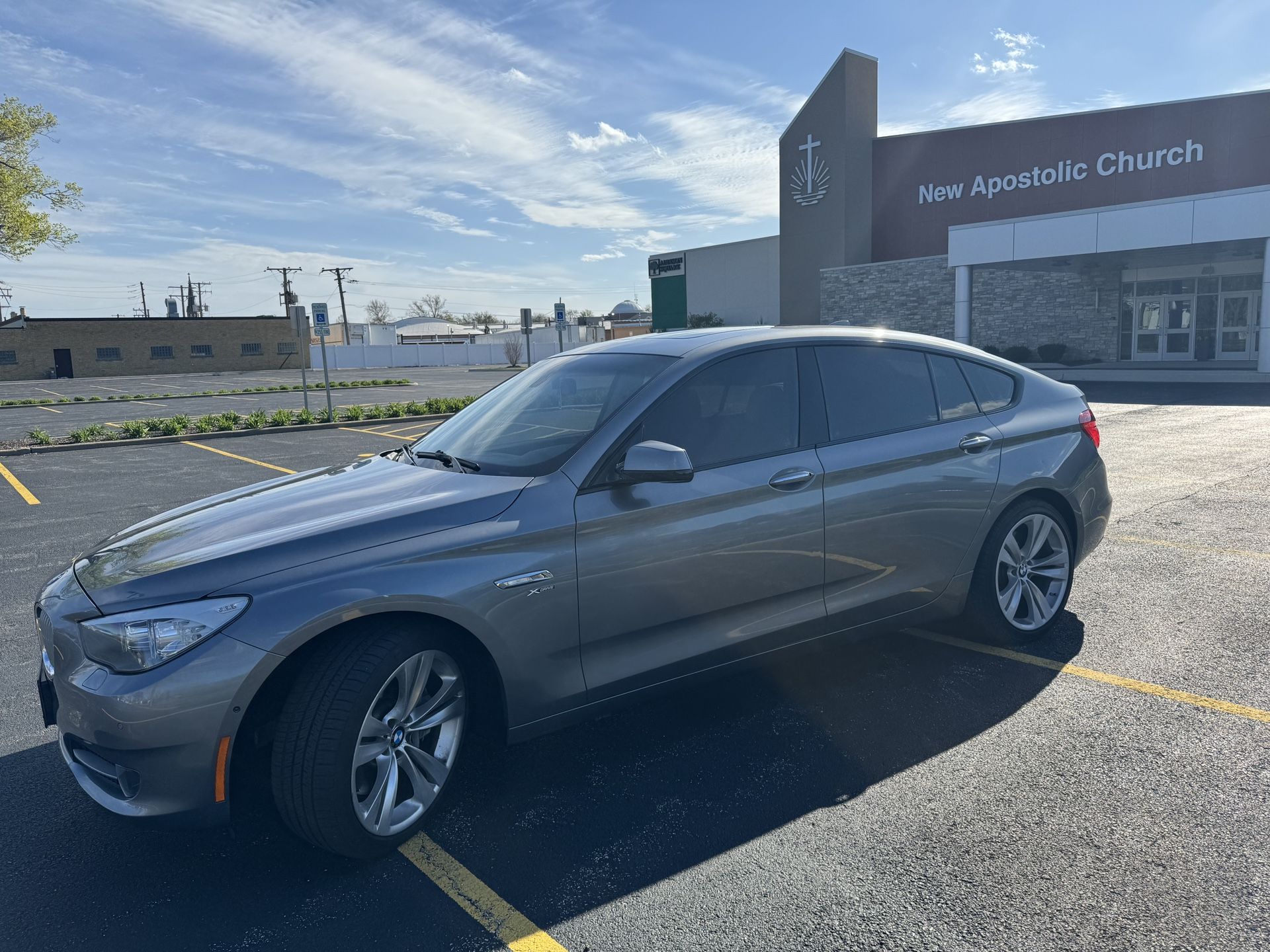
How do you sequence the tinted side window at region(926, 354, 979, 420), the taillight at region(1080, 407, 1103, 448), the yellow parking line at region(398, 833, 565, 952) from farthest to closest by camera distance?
the taillight at region(1080, 407, 1103, 448), the tinted side window at region(926, 354, 979, 420), the yellow parking line at region(398, 833, 565, 952)

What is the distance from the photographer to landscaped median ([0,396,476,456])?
51.4 ft

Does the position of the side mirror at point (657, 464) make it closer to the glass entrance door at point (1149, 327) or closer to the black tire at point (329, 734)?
the black tire at point (329, 734)

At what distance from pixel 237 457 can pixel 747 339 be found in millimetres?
12171

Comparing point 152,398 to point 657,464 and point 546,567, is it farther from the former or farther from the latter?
point 657,464

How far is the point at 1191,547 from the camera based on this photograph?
20.9 feet

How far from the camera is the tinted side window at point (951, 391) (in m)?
4.34

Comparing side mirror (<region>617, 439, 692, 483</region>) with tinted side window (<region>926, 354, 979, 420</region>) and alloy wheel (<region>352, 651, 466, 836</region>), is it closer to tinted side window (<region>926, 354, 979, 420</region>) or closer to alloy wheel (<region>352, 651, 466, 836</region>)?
alloy wheel (<region>352, 651, 466, 836</region>)

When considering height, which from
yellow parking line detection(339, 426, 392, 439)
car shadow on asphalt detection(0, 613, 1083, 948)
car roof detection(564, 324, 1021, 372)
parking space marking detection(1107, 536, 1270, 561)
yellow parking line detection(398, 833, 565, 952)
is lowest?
yellow parking line detection(398, 833, 565, 952)

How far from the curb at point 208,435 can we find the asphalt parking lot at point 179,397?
2429 mm

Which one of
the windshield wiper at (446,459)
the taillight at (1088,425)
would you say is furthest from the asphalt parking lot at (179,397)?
the windshield wiper at (446,459)

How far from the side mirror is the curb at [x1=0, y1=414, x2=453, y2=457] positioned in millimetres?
10941

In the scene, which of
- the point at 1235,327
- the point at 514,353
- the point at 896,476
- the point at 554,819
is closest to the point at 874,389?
the point at 896,476

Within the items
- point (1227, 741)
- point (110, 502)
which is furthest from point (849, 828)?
point (110, 502)

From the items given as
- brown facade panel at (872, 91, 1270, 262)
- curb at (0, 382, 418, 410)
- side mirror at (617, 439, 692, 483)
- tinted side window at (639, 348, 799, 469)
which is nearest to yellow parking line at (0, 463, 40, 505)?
tinted side window at (639, 348, 799, 469)
